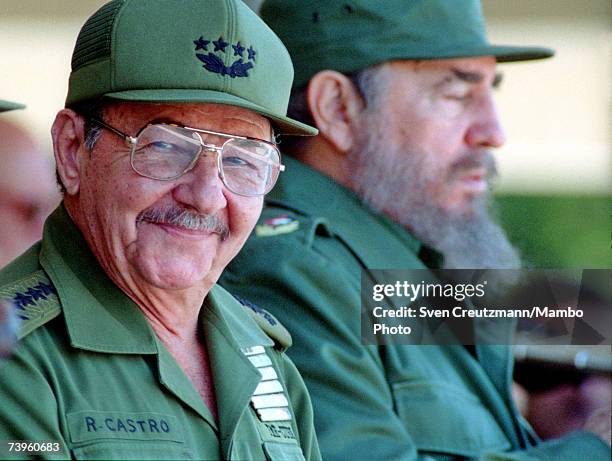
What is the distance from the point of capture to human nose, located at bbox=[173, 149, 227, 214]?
7.13ft

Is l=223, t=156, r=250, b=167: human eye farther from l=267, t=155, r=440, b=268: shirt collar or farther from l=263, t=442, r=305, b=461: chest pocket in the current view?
l=267, t=155, r=440, b=268: shirt collar

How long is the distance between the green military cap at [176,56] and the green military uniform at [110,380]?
27 cm

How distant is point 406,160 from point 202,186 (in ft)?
3.96

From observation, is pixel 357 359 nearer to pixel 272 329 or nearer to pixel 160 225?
pixel 272 329

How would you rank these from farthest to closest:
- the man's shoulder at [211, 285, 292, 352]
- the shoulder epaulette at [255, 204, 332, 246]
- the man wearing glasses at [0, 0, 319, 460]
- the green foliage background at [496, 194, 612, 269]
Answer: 1. the green foliage background at [496, 194, 612, 269]
2. the shoulder epaulette at [255, 204, 332, 246]
3. the man's shoulder at [211, 285, 292, 352]
4. the man wearing glasses at [0, 0, 319, 460]

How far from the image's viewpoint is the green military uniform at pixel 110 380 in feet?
6.44

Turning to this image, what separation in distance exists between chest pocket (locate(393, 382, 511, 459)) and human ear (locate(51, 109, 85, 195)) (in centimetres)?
98

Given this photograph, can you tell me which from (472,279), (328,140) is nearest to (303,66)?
(328,140)

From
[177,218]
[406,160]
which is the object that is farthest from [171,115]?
[406,160]

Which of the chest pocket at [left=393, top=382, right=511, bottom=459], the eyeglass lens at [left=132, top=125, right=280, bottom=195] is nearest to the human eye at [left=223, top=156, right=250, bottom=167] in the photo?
the eyeglass lens at [left=132, top=125, right=280, bottom=195]

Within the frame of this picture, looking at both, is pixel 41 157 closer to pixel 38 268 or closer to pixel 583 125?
pixel 38 268

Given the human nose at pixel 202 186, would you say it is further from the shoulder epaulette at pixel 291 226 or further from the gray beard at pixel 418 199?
the gray beard at pixel 418 199

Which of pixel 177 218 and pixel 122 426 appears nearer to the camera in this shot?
pixel 122 426

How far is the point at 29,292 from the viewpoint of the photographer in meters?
2.09
